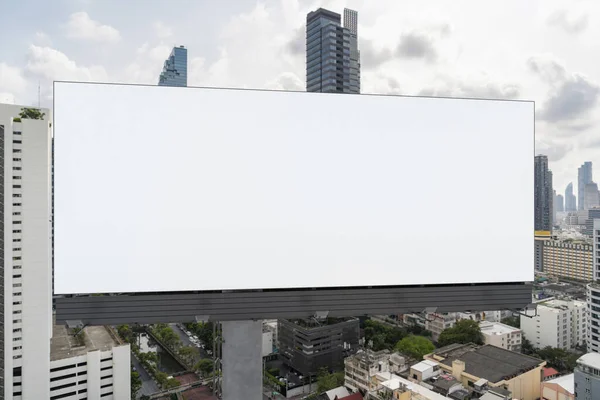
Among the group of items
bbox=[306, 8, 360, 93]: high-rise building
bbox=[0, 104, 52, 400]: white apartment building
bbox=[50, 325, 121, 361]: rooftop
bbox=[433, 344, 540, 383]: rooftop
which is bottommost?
bbox=[433, 344, 540, 383]: rooftop

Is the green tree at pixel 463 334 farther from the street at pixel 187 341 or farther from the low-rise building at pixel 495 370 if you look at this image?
the street at pixel 187 341

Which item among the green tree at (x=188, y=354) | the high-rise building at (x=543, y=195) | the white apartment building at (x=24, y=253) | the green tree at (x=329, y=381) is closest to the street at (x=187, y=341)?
the green tree at (x=188, y=354)

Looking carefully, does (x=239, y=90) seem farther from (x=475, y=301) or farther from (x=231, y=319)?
(x=475, y=301)

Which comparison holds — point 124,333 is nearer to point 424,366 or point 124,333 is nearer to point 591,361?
point 424,366

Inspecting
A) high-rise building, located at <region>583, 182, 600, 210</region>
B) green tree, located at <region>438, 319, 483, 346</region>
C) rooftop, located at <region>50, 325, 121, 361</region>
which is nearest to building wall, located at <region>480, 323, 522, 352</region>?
green tree, located at <region>438, 319, 483, 346</region>

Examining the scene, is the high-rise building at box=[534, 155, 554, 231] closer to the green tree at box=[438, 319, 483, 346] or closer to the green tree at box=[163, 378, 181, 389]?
the green tree at box=[438, 319, 483, 346]

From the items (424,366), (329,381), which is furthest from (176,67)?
(424,366)
